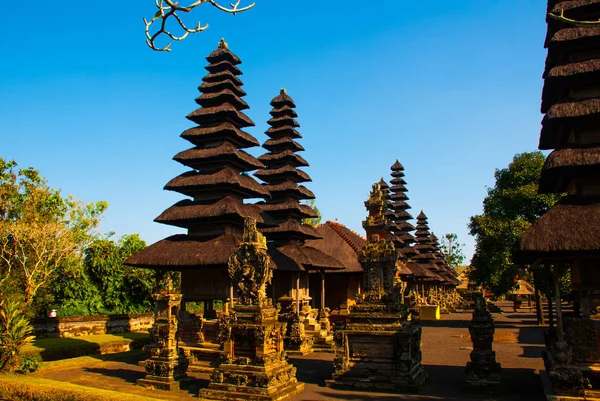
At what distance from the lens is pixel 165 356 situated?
15492 millimetres

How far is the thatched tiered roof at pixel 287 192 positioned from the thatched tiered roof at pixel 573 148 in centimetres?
1577

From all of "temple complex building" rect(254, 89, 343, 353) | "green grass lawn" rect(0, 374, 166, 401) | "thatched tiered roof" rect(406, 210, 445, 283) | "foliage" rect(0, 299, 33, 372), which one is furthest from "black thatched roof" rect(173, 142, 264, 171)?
"thatched tiered roof" rect(406, 210, 445, 283)

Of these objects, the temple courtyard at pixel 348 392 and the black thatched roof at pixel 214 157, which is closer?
the temple courtyard at pixel 348 392

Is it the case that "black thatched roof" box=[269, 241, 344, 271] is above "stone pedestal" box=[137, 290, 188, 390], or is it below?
above

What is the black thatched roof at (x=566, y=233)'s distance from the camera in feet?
42.0

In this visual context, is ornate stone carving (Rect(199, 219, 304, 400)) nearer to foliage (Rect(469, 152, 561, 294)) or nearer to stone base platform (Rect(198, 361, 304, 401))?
stone base platform (Rect(198, 361, 304, 401))

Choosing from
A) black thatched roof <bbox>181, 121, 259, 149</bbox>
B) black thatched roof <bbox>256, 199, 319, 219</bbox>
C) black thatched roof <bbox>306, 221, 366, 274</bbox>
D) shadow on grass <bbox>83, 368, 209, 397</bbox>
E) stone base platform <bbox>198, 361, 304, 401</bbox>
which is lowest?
shadow on grass <bbox>83, 368, 209, 397</bbox>

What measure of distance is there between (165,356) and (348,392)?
607 centimetres

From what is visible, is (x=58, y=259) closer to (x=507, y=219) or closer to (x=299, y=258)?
(x=299, y=258)

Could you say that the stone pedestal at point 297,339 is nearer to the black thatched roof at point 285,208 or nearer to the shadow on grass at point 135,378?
the shadow on grass at point 135,378

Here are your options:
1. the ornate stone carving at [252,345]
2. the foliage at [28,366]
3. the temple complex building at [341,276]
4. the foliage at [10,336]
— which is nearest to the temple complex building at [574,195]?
the ornate stone carving at [252,345]

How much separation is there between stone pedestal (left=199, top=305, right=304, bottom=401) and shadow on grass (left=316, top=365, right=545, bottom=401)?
114 cm

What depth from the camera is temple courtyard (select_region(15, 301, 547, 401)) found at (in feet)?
45.0

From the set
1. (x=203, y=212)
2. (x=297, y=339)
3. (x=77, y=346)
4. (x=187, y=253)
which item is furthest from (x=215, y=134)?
(x=77, y=346)
